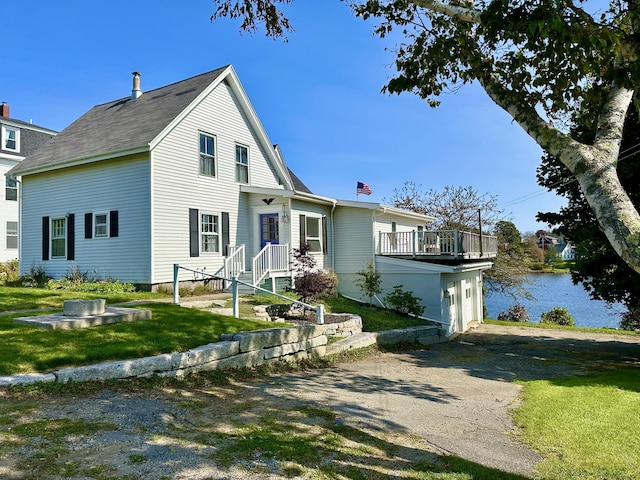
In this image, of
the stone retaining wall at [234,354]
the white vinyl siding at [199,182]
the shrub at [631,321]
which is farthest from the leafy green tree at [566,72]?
the shrub at [631,321]

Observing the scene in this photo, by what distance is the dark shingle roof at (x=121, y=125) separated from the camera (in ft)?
46.6

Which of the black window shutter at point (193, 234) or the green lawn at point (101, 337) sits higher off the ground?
the black window shutter at point (193, 234)

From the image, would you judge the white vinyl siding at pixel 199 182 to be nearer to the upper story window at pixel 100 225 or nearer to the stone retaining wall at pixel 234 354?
the upper story window at pixel 100 225

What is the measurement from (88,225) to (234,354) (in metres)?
10.5

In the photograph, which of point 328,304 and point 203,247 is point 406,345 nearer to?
point 328,304

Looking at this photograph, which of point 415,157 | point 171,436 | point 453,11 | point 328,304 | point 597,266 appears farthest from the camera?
point 415,157


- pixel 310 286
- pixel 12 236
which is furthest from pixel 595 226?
pixel 12 236

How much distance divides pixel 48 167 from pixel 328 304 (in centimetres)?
1134

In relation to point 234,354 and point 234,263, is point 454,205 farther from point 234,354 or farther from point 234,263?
point 234,354

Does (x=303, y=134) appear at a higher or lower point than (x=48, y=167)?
higher

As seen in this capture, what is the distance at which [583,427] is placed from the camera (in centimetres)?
521

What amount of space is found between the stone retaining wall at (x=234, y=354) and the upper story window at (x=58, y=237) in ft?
35.8

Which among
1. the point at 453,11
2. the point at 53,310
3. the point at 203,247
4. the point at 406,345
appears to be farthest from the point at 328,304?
the point at 453,11

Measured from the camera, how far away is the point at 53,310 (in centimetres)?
873
